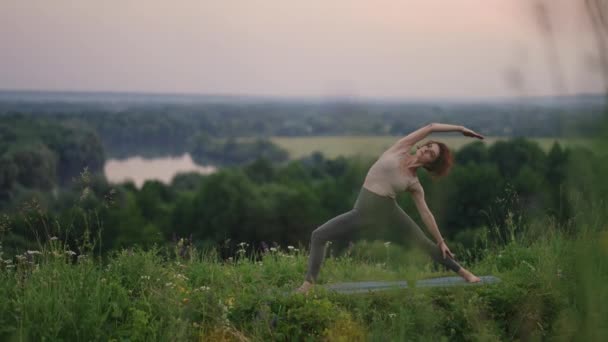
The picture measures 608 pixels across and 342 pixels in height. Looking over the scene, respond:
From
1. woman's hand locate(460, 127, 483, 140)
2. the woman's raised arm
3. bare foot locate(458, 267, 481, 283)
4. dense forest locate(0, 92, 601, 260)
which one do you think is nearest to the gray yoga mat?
bare foot locate(458, 267, 481, 283)

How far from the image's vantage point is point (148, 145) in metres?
66.9

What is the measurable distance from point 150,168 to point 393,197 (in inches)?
2589

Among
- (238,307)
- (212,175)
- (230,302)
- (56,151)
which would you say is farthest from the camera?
(56,151)

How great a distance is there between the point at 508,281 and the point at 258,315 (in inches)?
101

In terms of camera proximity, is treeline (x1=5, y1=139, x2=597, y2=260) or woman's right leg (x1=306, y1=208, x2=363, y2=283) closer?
woman's right leg (x1=306, y1=208, x2=363, y2=283)

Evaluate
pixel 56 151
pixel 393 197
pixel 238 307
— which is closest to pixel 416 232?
pixel 393 197

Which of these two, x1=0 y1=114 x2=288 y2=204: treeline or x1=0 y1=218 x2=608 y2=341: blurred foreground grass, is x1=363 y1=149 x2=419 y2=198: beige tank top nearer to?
x1=0 y1=218 x2=608 y2=341: blurred foreground grass

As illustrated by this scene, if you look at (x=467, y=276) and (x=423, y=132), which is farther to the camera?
(x=467, y=276)

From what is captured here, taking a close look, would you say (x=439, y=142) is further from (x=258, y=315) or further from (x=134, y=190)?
(x=134, y=190)

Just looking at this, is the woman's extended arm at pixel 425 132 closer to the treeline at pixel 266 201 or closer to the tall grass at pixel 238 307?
the tall grass at pixel 238 307

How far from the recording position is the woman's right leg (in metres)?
7.57

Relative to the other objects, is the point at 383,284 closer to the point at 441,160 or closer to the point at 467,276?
the point at 467,276

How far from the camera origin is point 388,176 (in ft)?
24.3

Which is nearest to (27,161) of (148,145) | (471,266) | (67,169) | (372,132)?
(67,169)
